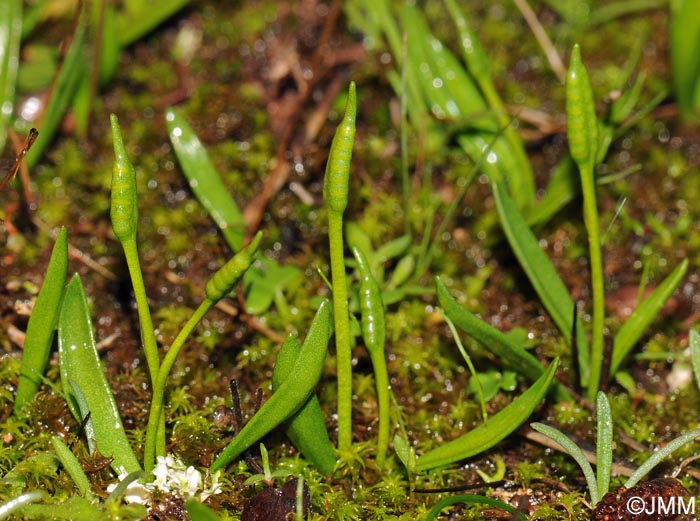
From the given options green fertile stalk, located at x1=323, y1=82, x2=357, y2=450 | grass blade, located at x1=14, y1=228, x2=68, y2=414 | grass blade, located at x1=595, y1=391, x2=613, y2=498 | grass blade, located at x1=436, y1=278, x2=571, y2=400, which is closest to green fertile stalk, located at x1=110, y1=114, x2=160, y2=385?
grass blade, located at x1=14, y1=228, x2=68, y2=414

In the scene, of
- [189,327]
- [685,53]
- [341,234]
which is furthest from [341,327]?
[685,53]

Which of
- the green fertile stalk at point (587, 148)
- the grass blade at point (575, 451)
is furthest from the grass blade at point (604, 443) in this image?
the green fertile stalk at point (587, 148)

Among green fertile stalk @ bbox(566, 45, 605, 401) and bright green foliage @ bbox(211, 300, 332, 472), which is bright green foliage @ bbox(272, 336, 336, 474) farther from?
green fertile stalk @ bbox(566, 45, 605, 401)

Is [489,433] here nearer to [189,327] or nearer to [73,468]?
[189,327]

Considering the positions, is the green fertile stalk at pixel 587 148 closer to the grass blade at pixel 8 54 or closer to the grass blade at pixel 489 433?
the grass blade at pixel 489 433

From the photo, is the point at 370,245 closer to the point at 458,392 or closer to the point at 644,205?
the point at 458,392

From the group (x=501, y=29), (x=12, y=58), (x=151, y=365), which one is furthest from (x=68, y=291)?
(x=501, y=29)
